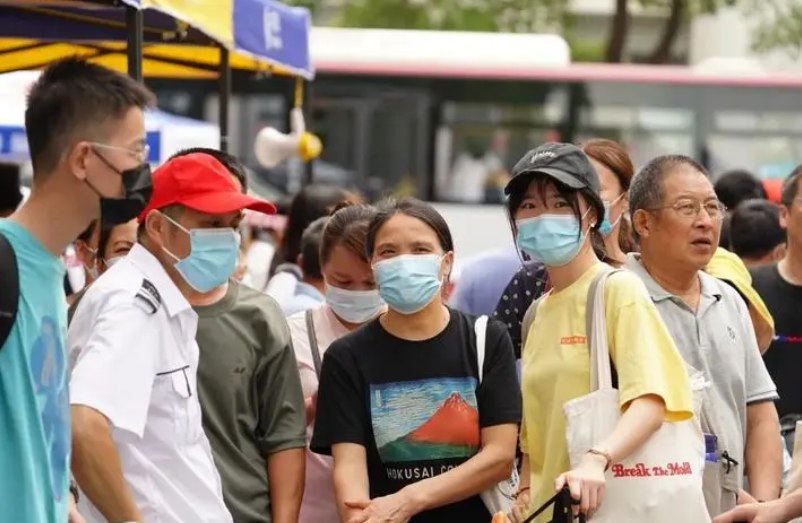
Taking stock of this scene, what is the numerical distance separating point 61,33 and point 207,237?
430 centimetres

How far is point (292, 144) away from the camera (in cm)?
1152

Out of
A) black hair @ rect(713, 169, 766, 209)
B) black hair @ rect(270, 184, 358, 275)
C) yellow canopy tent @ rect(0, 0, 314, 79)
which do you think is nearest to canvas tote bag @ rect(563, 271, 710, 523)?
yellow canopy tent @ rect(0, 0, 314, 79)

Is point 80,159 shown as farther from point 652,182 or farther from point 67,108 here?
point 652,182

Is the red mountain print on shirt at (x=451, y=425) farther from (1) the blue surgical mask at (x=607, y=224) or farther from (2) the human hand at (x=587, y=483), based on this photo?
(1) the blue surgical mask at (x=607, y=224)

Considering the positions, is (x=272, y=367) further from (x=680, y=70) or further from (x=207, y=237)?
(x=680, y=70)

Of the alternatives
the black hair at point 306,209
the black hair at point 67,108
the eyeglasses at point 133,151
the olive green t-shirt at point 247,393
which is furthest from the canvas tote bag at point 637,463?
the black hair at point 306,209

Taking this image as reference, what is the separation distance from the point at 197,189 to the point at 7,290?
1.19 metres

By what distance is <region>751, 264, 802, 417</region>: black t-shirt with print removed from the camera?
21.5ft

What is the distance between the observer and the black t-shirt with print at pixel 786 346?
21.5 ft

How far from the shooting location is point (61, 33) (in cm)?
848

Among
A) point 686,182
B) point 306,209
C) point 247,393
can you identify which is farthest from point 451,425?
point 306,209

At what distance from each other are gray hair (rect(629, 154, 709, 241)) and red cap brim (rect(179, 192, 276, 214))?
142cm

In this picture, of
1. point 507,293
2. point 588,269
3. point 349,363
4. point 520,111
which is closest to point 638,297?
point 588,269

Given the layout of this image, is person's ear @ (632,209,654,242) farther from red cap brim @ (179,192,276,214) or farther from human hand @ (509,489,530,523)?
red cap brim @ (179,192,276,214)
